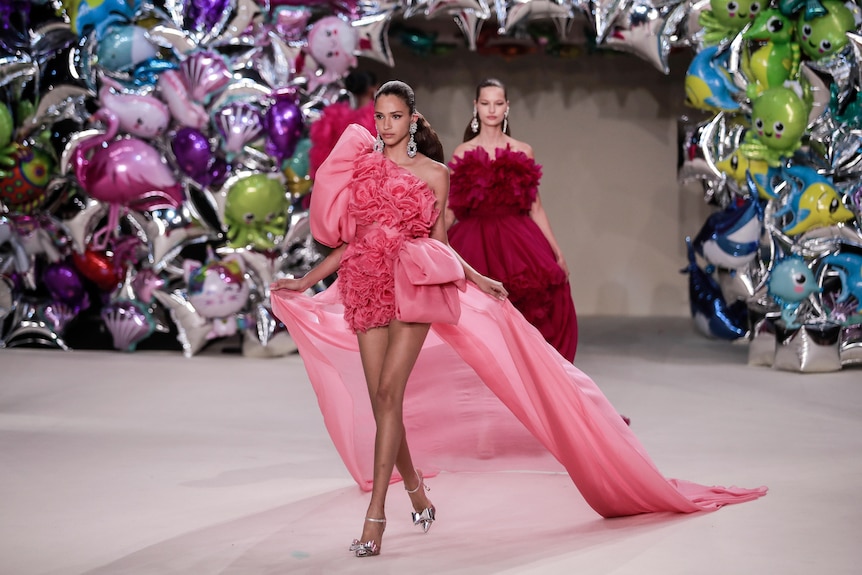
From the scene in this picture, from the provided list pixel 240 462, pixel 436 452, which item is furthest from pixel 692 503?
pixel 240 462

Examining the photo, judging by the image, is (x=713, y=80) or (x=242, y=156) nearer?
(x=713, y=80)

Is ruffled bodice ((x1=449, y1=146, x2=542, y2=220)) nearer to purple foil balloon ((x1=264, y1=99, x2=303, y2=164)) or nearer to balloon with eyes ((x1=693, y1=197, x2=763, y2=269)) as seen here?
purple foil balloon ((x1=264, y1=99, x2=303, y2=164))

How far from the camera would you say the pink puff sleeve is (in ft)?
10.5

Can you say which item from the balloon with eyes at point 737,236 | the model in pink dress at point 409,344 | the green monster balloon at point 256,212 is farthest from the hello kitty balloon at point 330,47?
the model in pink dress at point 409,344

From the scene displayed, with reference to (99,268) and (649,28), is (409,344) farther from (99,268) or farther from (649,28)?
(99,268)

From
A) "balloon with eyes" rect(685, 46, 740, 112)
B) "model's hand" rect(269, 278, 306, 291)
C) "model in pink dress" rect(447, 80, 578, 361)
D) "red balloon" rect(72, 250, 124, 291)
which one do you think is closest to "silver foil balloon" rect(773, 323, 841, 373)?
"balloon with eyes" rect(685, 46, 740, 112)

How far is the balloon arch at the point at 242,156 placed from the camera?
6223mm

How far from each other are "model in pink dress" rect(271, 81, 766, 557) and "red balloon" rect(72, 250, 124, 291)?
3751mm

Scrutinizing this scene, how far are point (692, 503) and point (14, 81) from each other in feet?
17.4

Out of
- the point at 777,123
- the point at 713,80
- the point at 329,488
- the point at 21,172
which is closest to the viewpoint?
the point at 329,488

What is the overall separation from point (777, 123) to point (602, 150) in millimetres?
2952

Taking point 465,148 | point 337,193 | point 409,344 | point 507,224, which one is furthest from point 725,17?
point 409,344

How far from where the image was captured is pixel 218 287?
21.9ft

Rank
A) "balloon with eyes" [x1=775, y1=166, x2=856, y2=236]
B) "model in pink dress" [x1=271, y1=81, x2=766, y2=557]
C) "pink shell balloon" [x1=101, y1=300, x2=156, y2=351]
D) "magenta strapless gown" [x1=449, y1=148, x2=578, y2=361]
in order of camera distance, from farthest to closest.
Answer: "pink shell balloon" [x1=101, y1=300, x2=156, y2=351] → "balloon with eyes" [x1=775, y1=166, x2=856, y2=236] → "magenta strapless gown" [x1=449, y1=148, x2=578, y2=361] → "model in pink dress" [x1=271, y1=81, x2=766, y2=557]
